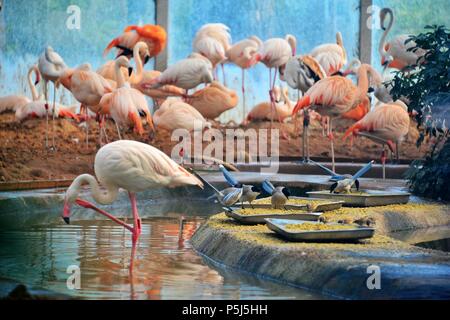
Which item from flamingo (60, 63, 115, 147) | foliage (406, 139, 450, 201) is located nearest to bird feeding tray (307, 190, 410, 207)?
foliage (406, 139, 450, 201)

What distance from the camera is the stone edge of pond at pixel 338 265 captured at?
424 cm

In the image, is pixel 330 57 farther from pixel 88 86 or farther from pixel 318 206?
pixel 318 206

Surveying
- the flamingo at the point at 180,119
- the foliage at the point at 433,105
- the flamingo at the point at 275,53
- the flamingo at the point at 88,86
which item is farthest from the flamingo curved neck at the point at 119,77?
the foliage at the point at 433,105

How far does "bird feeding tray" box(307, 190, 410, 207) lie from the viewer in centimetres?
698

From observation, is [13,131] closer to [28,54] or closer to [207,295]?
[28,54]

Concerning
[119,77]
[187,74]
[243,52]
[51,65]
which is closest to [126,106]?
[119,77]

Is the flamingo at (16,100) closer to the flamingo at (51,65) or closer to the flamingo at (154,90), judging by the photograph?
the flamingo at (51,65)

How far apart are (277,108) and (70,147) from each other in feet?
9.19

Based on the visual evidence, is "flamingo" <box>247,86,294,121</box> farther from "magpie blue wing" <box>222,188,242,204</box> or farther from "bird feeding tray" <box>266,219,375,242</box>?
"bird feeding tray" <box>266,219,375,242</box>

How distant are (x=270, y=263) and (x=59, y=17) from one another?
8.01 meters

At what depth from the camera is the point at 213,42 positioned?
12023 millimetres

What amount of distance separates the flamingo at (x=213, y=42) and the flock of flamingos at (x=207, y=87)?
0.01 m
